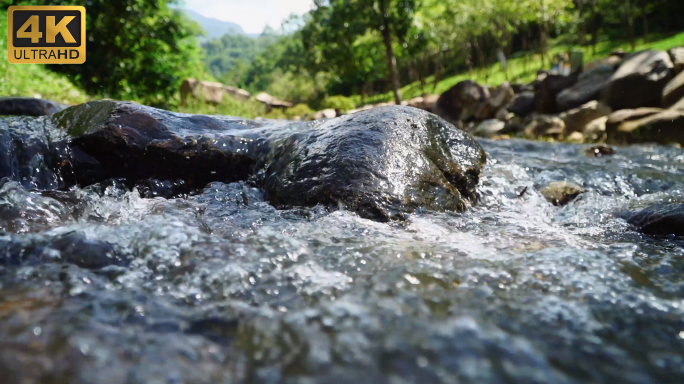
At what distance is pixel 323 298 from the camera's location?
2.05m

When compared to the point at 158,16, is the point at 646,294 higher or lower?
lower

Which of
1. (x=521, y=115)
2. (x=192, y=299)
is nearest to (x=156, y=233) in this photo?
(x=192, y=299)

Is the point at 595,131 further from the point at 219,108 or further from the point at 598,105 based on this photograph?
the point at 219,108

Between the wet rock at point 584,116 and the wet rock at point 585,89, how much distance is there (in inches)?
68.4

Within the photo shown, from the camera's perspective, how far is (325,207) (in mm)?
3387

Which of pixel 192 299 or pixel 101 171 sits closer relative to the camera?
pixel 192 299

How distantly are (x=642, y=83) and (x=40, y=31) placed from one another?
1646 cm

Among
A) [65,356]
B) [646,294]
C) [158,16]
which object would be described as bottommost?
[65,356]

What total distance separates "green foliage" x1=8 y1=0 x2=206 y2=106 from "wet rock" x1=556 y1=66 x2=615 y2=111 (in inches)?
550

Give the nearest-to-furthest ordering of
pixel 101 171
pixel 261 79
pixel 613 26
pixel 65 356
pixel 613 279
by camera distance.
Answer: pixel 65 356, pixel 613 279, pixel 101 171, pixel 613 26, pixel 261 79

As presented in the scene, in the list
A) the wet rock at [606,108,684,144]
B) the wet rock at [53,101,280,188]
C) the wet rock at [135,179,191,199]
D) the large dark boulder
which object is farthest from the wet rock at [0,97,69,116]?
the wet rock at [606,108,684,144]

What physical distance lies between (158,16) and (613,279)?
52.0 feet

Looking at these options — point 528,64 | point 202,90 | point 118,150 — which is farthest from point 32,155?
point 528,64

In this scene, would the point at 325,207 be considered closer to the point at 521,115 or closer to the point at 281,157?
the point at 281,157
